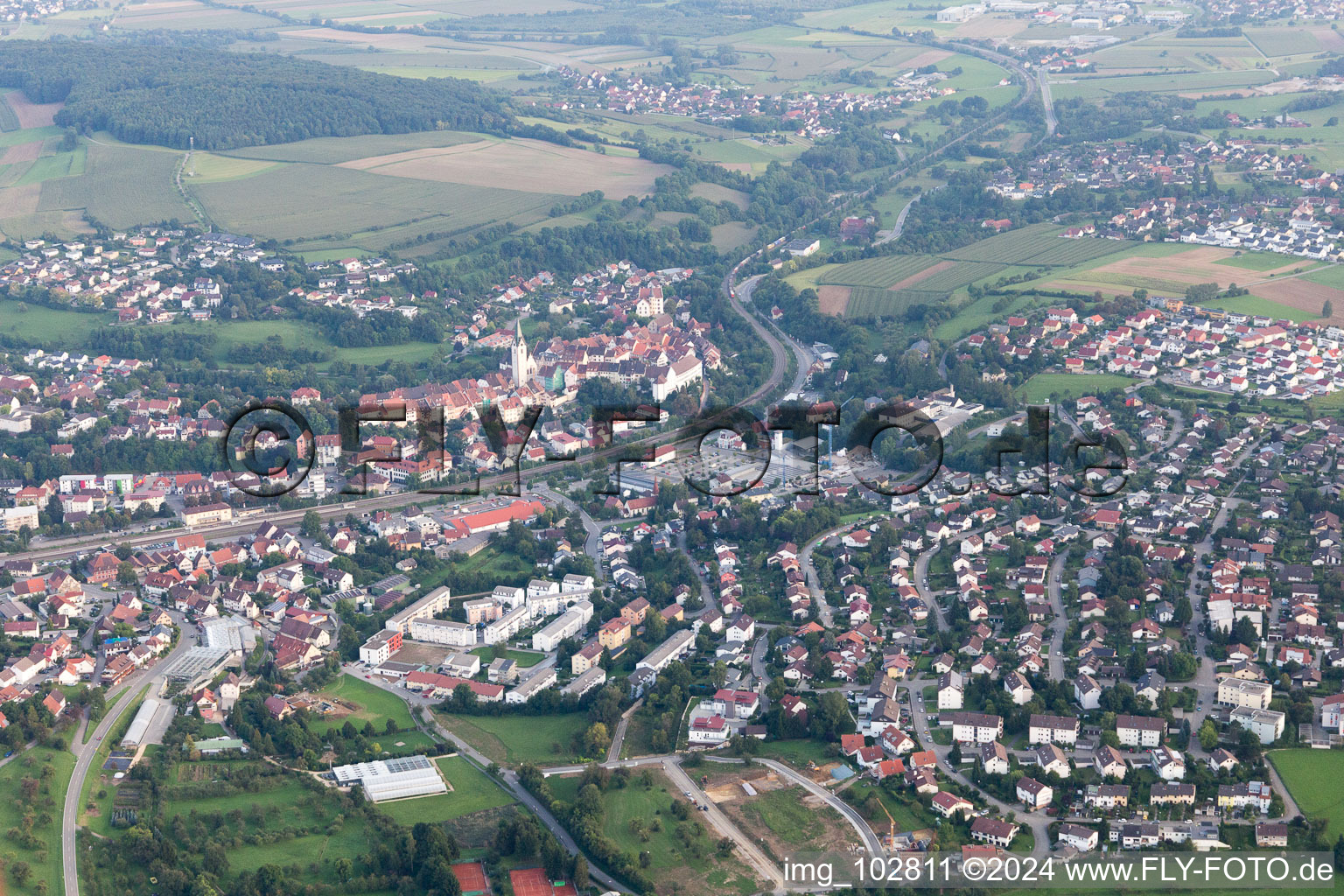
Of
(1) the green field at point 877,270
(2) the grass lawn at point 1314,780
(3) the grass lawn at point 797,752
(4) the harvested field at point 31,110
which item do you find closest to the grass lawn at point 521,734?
(3) the grass lawn at point 797,752

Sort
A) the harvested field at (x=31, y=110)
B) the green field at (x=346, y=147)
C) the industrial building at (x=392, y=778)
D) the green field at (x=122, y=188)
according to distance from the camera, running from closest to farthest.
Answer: the industrial building at (x=392, y=778), the green field at (x=122, y=188), the green field at (x=346, y=147), the harvested field at (x=31, y=110)

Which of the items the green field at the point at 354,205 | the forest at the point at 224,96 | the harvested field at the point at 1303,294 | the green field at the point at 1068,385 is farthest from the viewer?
the forest at the point at 224,96

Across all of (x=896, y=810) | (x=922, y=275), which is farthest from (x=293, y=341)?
(x=896, y=810)

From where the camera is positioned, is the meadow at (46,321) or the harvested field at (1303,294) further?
the meadow at (46,321)

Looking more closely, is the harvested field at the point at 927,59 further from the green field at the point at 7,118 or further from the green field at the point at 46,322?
the green field at the point at 46,322

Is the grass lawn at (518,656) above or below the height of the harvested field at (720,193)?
below

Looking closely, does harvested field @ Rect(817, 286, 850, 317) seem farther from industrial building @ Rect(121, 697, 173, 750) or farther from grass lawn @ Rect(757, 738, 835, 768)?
industrial building @ Rect(121, 697, 173, 750)

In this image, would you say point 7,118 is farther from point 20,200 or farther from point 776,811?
point 776,811

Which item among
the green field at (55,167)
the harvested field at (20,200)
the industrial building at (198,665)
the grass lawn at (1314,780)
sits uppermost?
the green field at (55,167)
